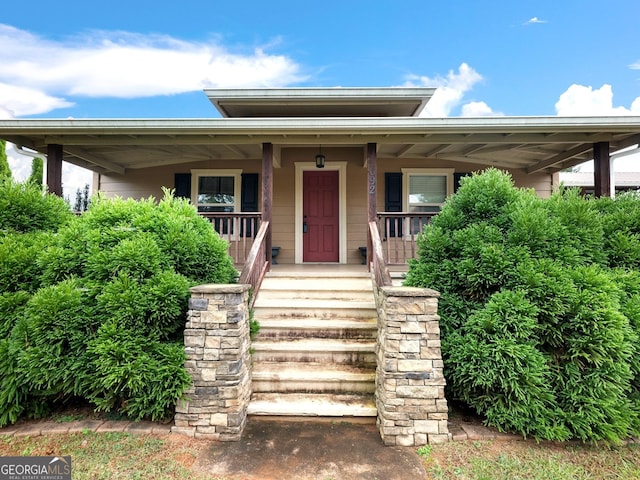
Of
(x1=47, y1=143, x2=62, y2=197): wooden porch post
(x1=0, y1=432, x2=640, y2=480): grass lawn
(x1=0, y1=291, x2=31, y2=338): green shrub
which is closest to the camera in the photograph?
(x1=0, y1=432, x2=640, y2=480): grass lawn

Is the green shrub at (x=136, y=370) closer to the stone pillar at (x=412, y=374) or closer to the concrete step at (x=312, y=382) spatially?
the concrete step at (x=312, y=382)

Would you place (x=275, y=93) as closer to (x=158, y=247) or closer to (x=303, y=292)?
(x=303, y=292)

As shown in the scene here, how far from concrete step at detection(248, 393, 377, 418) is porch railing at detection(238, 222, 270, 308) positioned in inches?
44.6

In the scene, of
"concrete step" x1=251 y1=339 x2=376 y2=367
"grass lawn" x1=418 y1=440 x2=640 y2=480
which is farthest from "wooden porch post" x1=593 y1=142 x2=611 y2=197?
"concrete step" x1=251 y1=339 x2=376 y2=367

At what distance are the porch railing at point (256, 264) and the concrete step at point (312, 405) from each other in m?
1.13

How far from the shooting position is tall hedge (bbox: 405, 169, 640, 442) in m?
2.70

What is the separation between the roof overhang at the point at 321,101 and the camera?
21.6 ft

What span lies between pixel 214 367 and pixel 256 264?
176cm

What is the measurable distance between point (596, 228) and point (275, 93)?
18.4 ft

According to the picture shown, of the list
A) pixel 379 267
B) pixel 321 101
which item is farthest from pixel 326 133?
pixel 379 267

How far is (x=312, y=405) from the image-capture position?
313 cm

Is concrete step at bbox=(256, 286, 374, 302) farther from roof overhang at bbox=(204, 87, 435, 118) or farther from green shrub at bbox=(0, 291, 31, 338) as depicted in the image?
roof overhang at bbox=(204, 87, 435, 118)

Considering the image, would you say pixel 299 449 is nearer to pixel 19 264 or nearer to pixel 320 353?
pixel 320 353

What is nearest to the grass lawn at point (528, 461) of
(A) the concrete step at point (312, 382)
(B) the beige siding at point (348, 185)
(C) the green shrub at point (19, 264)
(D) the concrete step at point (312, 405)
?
(D) the concrete step at point (312, 405)
